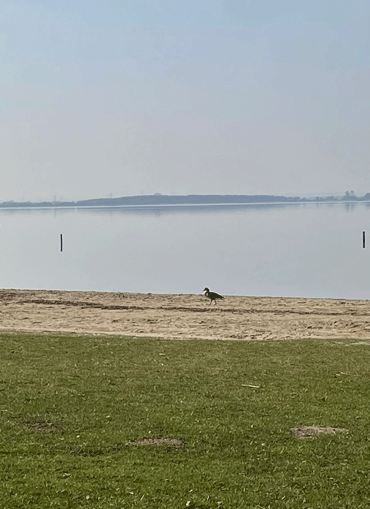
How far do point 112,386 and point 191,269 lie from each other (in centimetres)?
4972

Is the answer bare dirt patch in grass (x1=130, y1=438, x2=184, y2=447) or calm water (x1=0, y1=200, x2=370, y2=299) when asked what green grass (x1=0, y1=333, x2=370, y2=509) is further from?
calm water (x1=0, y1=200, x2=370, y2=299)

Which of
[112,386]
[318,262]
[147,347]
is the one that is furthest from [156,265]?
[112,386]

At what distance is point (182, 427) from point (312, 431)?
5.75 feet

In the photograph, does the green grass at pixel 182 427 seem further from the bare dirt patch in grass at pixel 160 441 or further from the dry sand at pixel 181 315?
the dry sand at pixel 181 315

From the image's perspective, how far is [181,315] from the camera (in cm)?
2641

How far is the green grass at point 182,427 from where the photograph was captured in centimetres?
722

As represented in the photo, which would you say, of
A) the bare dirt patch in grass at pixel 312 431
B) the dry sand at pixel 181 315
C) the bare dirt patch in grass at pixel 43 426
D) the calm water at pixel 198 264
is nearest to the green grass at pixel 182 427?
the bare dirt patch in grass at pixel 43 426

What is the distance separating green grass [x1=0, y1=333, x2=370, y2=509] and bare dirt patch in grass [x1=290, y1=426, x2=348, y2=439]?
5.9 inches

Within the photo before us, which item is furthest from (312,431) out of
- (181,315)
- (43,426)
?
(181,315)

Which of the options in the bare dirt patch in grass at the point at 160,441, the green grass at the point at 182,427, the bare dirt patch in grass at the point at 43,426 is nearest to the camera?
the green grass at the point at 182,427

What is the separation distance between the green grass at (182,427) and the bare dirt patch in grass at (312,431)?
0.15 metres

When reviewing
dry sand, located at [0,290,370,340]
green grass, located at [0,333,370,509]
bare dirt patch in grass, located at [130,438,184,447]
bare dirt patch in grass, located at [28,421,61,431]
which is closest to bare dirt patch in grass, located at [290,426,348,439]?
green grass, located at [0,333,370,509]

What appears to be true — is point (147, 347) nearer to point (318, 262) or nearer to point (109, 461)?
point (109, 461)

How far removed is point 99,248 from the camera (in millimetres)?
84562
